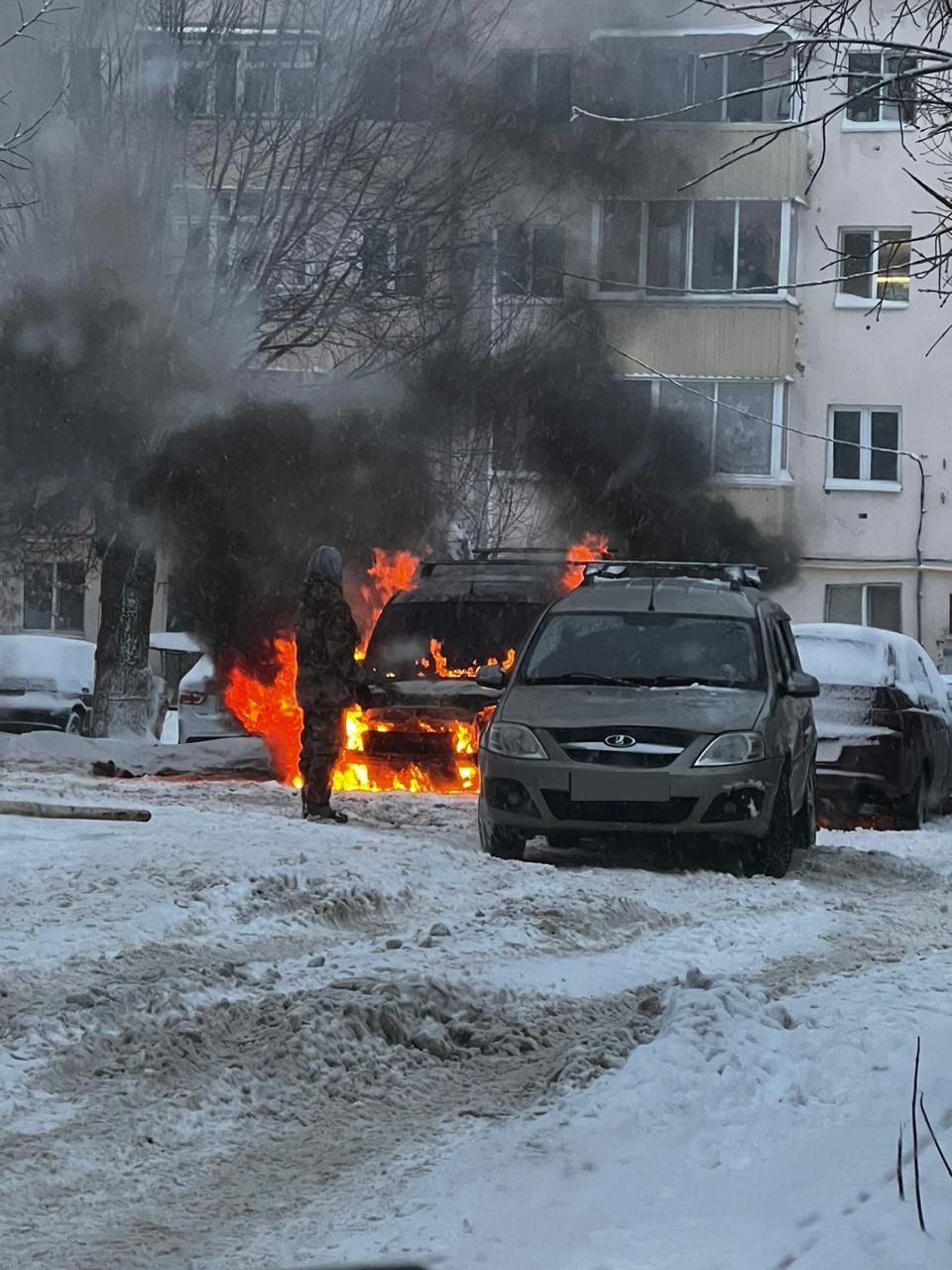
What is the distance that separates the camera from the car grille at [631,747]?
434 inches

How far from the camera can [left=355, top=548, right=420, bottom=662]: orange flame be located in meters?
21.8

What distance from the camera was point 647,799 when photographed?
11.0 meters

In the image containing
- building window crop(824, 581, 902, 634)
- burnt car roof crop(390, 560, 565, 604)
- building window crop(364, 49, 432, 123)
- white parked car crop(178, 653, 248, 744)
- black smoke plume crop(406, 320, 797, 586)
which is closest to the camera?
burnt car roof crop(390, 560, 565, 604)

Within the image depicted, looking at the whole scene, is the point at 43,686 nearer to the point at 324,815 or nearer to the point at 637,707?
the point at 324,815

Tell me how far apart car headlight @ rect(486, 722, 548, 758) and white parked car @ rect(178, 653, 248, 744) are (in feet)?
33.4

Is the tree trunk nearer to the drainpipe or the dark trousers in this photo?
the dark trousers

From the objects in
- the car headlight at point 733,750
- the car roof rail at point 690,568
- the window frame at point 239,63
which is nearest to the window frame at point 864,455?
the window frame at point 239,63

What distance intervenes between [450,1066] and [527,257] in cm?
1828

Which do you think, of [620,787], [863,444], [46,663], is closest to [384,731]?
[620,787]

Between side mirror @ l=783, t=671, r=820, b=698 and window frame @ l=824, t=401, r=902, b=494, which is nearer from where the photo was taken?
side mirror @ l=783, t=671, r=820, b=698

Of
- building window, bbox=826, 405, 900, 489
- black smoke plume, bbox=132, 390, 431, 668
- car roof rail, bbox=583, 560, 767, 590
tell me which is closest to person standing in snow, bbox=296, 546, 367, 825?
car roof rail, bbox=583, 560, 767, 590

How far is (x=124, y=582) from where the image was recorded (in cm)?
2259

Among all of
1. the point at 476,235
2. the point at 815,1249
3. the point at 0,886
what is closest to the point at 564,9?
the point at 476,235

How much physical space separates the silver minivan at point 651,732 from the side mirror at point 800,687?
15mm
